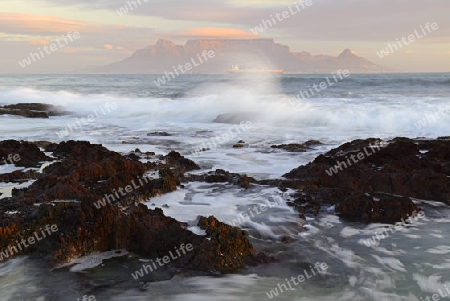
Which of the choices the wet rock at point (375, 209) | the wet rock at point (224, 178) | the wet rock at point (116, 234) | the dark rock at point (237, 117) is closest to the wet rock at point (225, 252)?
the wet rock at point (116, 234)

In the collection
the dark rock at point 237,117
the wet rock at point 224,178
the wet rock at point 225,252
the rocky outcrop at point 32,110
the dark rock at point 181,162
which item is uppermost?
the rocky outcrop at point 32,110

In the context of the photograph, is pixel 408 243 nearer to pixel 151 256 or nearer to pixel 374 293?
pixel 374 293

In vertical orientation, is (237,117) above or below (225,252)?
above

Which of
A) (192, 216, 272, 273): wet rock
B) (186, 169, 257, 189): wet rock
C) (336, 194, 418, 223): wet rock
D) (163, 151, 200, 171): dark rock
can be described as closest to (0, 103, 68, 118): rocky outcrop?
(163, 151, 200, 171): dark rock

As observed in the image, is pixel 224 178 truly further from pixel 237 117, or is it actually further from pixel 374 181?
pixel 237 117

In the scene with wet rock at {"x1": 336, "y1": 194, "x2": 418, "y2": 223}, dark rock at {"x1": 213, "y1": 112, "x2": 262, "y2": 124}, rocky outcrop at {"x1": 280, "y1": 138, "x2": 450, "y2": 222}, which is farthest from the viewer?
dark rock at {"x1": 213, "y1": 112, "x2": 262, "y2": 124}

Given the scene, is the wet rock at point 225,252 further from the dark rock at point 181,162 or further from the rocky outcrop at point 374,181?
the dark rock at point 181,162

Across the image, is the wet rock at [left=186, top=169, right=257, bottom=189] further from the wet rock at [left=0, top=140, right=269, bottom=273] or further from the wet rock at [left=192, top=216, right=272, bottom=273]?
the wet rock at [left=192, top=216, right=272, bottom=273]

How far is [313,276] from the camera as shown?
15.0 feet

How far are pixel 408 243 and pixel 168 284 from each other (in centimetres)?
306

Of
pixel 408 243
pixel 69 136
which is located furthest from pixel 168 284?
pixel 69 136

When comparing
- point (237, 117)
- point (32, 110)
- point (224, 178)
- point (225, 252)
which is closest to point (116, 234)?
point (225, 252)

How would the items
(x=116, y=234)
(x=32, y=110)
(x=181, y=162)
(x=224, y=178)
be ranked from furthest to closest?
(x=32, y=110) → (x=181, y=162) → (x=224, y=178) → (x=116, y=234)

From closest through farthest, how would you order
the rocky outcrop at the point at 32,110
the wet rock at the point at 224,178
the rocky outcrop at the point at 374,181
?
the rocky outcrop at the point at 374,181
the wet rock at the point at 224,178
the rocky outcrop at the point at 32,110
